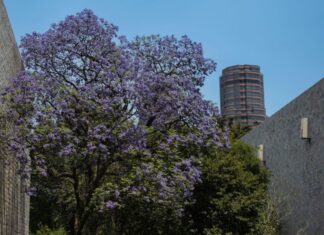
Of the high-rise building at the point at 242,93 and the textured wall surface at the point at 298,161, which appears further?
the high-rise building at the point at 242,93

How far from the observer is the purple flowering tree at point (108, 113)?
464 inches

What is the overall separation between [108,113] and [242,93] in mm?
39867

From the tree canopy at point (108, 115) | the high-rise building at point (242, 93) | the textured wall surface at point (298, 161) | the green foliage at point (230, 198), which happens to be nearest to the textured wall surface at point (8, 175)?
the tree canopy at point (108, 115)

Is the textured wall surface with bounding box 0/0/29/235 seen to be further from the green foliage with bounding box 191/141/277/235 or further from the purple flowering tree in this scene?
the green foliage with bounding box 191/141/277/235

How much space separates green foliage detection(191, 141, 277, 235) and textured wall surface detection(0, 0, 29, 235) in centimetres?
657

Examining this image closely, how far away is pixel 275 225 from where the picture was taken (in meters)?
18.0

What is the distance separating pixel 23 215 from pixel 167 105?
423 cm

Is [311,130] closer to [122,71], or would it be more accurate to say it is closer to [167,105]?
[167,105]

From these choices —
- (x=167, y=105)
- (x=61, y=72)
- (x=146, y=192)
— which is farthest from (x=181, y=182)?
(x=61, y=72)

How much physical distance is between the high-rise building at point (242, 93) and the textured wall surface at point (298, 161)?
99.0 ft

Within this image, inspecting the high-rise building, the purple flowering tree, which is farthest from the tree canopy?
the high-rise building

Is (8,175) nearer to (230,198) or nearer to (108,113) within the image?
(108,113)

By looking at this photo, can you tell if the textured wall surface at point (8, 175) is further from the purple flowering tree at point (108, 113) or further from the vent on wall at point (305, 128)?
the vent on wall at point (305, 128)

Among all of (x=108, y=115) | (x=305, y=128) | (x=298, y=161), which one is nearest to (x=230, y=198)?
(x=298, y=161)
